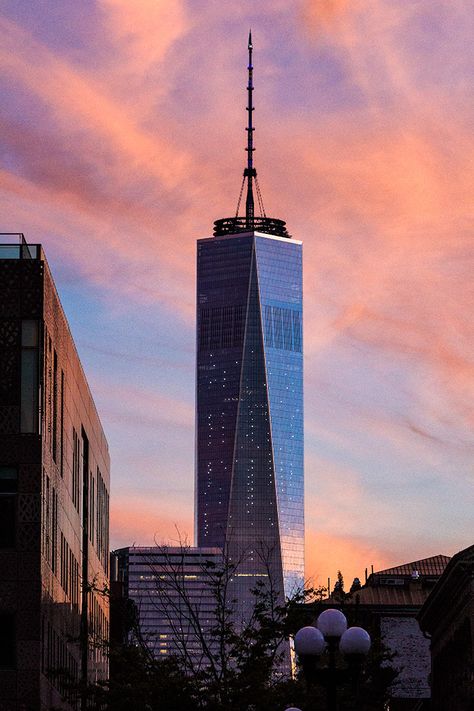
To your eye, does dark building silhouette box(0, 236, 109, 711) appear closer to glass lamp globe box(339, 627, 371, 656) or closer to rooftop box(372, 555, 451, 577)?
glass lamp globe box(339, 627, 371, 656)


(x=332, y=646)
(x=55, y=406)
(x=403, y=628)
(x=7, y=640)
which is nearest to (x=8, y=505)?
(x=7, y=640)

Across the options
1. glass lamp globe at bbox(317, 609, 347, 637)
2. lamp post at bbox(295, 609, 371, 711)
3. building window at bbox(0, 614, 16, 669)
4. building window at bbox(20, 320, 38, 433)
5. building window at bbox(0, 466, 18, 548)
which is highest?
building window at bbox(20, 320, 38, 433)

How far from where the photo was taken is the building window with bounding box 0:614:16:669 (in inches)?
2574

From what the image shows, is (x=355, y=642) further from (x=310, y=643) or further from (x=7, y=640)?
(x=7, y=640)

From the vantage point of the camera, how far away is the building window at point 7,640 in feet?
214

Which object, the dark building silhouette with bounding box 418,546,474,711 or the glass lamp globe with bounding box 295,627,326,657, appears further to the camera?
the dark building silhouette with bounding box 418,546,474,711

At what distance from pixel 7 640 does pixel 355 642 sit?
31.6 m

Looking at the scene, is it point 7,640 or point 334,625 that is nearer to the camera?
point 334,625

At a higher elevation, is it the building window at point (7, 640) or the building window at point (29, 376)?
the building window at point (29, 376)

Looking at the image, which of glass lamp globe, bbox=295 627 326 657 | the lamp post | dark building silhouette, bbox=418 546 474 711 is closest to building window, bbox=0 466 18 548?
dark building silhouette, bbox=418 546 474 711

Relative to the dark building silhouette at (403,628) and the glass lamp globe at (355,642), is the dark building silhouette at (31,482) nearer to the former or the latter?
the glass lamp globe at (355,642)

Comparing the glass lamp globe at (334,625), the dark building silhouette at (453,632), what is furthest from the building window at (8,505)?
the glass lamp globe at (334,625)

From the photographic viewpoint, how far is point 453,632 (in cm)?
7619

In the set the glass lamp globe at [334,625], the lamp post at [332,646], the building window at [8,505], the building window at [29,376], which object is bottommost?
the lamp post at [332,646]
